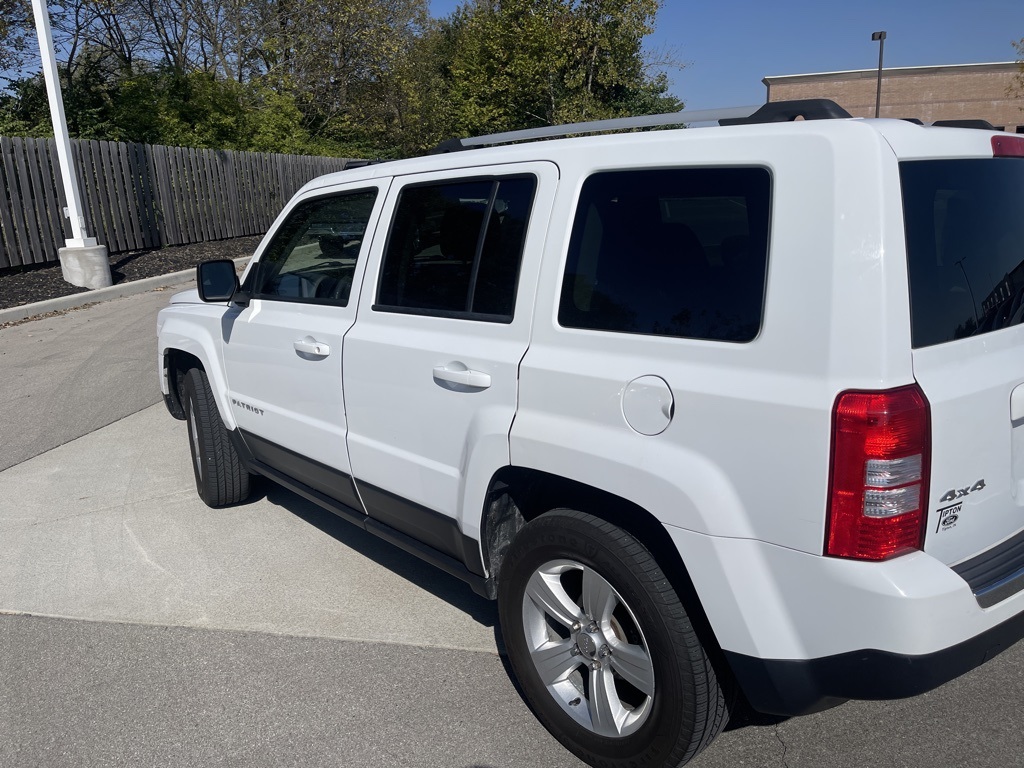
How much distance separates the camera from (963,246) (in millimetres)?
2186

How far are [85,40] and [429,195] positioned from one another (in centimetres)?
2461

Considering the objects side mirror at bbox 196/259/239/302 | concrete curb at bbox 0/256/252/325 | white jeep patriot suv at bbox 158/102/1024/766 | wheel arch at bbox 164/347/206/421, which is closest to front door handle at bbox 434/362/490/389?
white jeep patriot suv at bbox 158/102/1024/766

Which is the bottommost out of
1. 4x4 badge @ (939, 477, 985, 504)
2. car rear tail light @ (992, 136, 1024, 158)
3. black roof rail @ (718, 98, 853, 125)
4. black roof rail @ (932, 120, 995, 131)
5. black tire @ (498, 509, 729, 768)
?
black tire @ (498, 509, 729, 768)

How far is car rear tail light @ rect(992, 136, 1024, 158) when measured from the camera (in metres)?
2.32

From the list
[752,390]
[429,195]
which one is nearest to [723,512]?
[752,390]

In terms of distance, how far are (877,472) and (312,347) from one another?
2.38 m

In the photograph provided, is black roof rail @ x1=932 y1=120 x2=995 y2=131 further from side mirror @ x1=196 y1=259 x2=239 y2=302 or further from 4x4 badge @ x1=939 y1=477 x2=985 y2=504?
side mirror @ x1=196 y1=259 x2=239 y2=302

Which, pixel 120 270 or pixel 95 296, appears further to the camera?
pixel 120 270

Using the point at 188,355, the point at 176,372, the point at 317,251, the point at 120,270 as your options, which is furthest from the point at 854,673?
the point at 120,270

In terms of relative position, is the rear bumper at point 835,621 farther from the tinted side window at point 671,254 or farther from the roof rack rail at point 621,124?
the roof rack rail at point 621,124

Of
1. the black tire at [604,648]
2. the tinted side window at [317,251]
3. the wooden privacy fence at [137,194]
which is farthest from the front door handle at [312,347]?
the wooden privacy fence at [137,194]

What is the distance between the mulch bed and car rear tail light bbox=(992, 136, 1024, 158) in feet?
38.5

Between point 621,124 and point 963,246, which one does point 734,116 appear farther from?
point 963,246

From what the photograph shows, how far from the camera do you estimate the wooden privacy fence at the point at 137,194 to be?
12.6 metres
